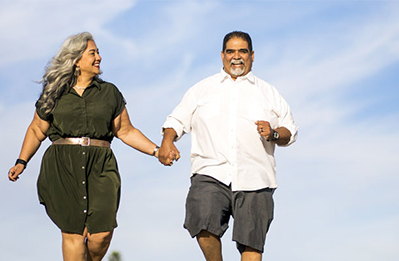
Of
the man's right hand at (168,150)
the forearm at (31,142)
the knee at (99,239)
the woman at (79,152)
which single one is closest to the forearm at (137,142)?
the woman at (79,152)

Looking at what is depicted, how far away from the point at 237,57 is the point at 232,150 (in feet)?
3.15

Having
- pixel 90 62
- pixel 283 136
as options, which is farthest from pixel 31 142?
pixel 283 136

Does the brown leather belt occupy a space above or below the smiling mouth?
below

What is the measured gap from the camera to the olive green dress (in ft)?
23.3

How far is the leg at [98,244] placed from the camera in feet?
23.3

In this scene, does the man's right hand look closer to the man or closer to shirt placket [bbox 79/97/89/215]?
the man

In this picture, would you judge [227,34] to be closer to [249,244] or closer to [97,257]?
[249,244]

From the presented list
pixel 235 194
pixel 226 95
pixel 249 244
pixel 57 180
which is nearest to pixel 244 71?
pixel 226 95

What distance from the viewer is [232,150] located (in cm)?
680

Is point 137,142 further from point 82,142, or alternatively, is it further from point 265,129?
point 265,129

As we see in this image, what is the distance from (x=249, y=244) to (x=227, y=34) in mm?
2166

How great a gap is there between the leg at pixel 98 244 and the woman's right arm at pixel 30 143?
3.74 ft

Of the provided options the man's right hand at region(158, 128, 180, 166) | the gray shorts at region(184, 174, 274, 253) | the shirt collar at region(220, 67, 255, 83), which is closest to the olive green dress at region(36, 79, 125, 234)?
the man's right hand at region(158, 128, 180, 166)

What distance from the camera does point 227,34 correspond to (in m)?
7.16
